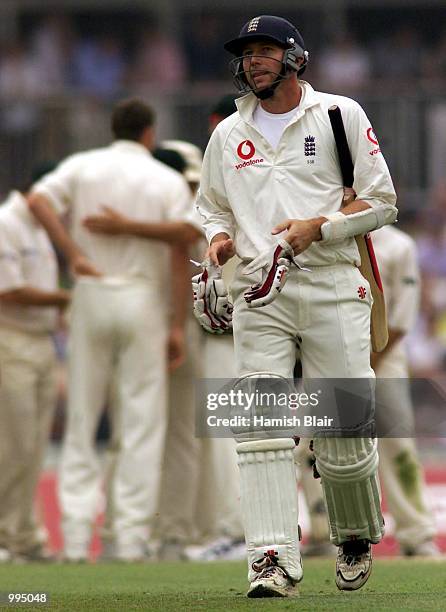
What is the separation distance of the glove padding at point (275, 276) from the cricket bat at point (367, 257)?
51cm

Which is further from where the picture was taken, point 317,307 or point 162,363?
point 162,363

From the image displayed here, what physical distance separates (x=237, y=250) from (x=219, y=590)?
1.50 m

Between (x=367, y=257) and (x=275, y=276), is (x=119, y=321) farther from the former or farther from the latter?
(x=275, y=276)

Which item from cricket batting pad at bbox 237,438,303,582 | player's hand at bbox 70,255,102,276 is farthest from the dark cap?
player's hand at bbox 70,255,102,276

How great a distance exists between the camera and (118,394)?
33.9ft

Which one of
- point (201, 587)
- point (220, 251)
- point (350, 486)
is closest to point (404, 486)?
point (201, 587)

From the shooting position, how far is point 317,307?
621 cm

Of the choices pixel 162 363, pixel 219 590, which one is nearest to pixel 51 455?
pixel 162 363

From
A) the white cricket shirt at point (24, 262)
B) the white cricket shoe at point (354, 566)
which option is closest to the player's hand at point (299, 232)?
the white cricket shoe at point (354, 566)

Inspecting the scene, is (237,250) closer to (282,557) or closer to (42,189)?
(282,557)

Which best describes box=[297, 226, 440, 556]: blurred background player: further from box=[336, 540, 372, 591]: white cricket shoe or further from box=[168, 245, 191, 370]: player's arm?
box=[336, 540, 372, 591]: white cricket shoe

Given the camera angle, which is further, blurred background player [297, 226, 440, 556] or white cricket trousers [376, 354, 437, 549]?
white cricket trousers [376, 354, 437, 549]

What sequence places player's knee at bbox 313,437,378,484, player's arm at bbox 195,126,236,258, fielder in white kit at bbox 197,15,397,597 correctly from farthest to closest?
player's arm at bbox 195,126,236,258, player's knee at bbox 313,437,378,484, fielder in white kit at bbox 197,15,397,597

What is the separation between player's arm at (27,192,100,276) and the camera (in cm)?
1016
